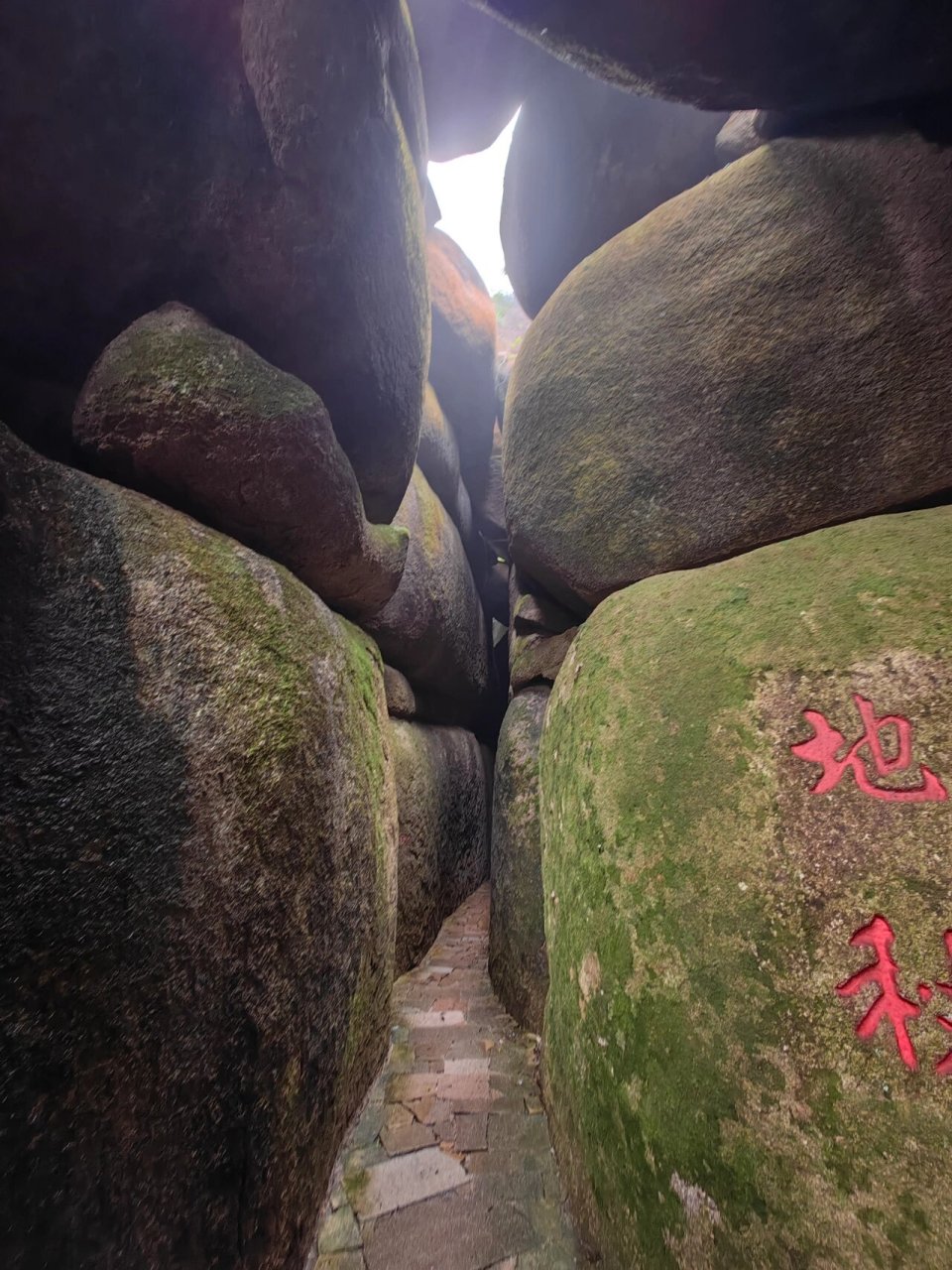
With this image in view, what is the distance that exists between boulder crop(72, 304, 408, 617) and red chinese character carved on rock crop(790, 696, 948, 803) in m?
2.78

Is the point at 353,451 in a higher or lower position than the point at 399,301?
lower

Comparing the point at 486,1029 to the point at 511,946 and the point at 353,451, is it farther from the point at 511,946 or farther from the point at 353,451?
A: the point at 353,451

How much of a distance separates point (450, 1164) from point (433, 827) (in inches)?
133

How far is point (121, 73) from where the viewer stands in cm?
257

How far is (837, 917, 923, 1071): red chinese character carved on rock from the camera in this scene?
5.55 ft

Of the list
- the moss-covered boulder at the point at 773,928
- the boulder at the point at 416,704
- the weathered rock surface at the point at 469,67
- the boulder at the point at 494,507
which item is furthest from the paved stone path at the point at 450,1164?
the weathered rock surface at the point at 469,67

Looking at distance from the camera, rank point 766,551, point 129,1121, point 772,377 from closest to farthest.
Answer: point 129,1121 < point 766,551 < point 772,377

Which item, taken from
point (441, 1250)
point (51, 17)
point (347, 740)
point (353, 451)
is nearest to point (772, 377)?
point (353, 451)

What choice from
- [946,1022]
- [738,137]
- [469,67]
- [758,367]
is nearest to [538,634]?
[758,367]

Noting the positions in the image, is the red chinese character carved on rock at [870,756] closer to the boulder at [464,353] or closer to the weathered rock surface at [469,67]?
the weathered rock surface at [469,67]

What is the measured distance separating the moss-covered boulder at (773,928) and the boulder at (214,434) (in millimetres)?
2152

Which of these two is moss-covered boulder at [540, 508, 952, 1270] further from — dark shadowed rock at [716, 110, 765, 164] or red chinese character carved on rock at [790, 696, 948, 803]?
dark shadowed rock at [716, 110, 765, 164]

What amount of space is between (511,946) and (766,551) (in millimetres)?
3718

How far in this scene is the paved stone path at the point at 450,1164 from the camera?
2373 mm
